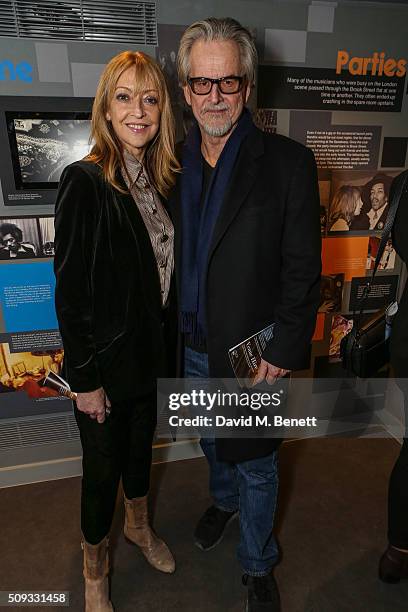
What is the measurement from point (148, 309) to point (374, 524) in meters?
1.51

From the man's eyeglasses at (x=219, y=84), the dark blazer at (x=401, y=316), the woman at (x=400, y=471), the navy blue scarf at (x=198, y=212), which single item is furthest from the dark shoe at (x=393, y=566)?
the man's eyeglasses at (x=219, y=84)

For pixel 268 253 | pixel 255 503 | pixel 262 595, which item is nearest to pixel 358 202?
pixel 268 253

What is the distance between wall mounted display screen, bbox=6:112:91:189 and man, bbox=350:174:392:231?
1415 millimetres

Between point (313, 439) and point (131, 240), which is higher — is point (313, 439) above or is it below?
below

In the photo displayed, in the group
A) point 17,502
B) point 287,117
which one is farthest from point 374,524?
point 287,117

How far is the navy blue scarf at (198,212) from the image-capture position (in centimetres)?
147

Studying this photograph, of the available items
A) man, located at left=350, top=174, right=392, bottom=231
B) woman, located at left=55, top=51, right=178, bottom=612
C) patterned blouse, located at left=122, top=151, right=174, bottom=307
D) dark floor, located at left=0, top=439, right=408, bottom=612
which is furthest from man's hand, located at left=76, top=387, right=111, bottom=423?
man, located at left=350, top=174, right=392, bottom=231

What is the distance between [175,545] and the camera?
2.02 metres

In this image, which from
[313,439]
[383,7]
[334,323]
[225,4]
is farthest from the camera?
[313,439]

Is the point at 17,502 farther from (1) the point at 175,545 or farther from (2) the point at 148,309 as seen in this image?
(2) the point at 148,309

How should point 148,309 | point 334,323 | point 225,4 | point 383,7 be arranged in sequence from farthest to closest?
point 334,323 < point 383,7 < point 225,4 < point 148,309

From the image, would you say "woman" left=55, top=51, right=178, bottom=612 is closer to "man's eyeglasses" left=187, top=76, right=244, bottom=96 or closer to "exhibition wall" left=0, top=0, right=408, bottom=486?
"man's eyeglasses" left=187, top=76, right=244, bottom=96

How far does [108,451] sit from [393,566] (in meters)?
1.22

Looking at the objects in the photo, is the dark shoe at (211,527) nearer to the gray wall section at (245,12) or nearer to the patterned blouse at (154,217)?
the patterned blouse at (154,217)
